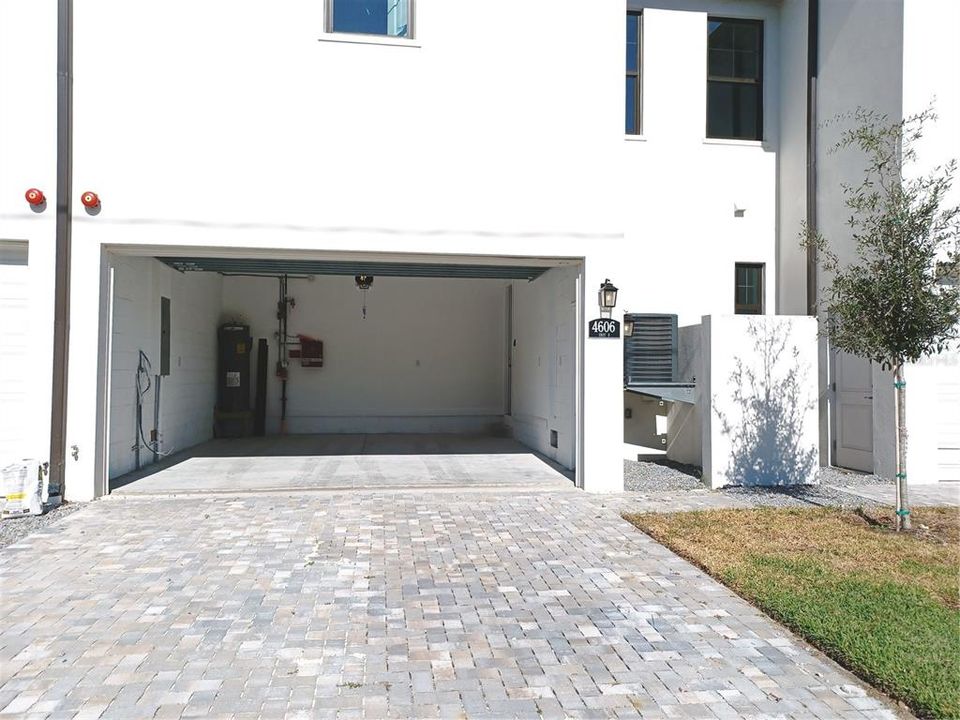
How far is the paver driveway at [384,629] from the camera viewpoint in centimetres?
336

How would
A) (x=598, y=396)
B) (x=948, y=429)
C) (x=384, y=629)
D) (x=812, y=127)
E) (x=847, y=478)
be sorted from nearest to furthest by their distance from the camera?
(x=384, y=629), (x=598, y=396), (x=948, y=429), (x=847, y=478), (x=812, y=127)

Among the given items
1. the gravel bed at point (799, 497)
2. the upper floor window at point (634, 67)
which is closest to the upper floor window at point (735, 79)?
the upper floor window at point (634, 67)

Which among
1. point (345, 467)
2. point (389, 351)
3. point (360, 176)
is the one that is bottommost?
point (345, 467)

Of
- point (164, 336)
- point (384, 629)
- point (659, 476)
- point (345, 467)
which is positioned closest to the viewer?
point (384, 629)

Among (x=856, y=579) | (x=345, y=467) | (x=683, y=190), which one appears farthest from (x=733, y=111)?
(x=856, y=579)

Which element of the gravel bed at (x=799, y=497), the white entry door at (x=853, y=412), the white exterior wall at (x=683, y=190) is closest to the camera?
the gravel bed at (x=799, y=497)

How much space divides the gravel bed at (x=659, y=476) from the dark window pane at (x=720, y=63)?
20.9 ft

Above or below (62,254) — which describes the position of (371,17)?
above

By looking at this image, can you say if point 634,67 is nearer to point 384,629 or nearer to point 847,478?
point 847,478

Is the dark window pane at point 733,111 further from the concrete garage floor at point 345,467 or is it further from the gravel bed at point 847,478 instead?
the concrete garage floor at point 345,467

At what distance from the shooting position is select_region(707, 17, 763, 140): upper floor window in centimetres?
1154

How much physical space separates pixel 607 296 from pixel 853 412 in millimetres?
4338

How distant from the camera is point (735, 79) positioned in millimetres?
11602

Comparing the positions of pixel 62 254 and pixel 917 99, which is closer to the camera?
pixel 62 254
